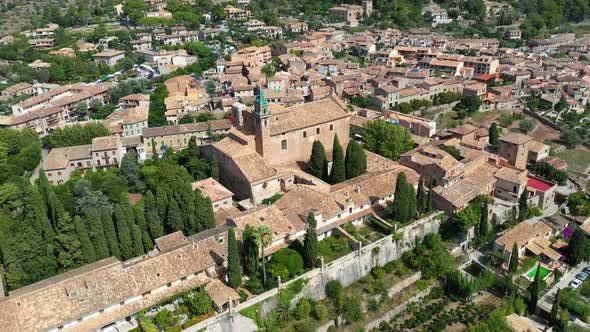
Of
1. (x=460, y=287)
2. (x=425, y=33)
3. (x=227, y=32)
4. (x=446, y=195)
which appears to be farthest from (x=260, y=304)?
(x=425, y=33)

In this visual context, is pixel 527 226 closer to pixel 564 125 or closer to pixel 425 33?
pixel 564 125

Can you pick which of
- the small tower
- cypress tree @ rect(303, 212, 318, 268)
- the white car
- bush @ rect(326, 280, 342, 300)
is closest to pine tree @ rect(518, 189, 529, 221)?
the white car

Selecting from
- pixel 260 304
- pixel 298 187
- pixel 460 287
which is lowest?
pixel 460 287

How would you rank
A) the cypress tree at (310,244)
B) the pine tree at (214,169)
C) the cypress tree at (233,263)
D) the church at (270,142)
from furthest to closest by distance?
the pine tree at (214,169)
the church at (270,142)
the cypress tree at (310,244)
the cypress tree at (233,263)

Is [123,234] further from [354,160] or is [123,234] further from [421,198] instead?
[421,198]

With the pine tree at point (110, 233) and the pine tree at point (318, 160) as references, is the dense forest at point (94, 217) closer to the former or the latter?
the pine tree at point (110, 233)

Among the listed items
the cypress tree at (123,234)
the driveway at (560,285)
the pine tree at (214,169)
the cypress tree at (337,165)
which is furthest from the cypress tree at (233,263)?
the driveway at (560,285)
